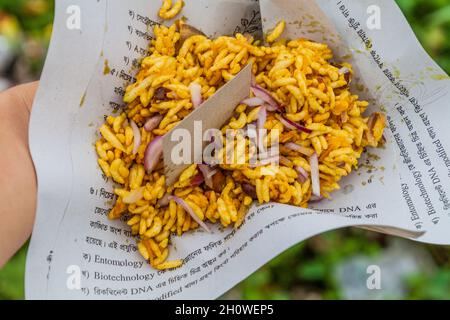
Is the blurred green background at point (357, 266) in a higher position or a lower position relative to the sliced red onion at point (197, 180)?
lower

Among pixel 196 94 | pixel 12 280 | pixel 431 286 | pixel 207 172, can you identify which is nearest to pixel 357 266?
pixel 431 286

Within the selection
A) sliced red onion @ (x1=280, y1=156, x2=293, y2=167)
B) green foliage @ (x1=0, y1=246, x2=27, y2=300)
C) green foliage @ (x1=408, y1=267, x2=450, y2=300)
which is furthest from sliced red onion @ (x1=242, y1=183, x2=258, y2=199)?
green foliage @ (x1=0, y1=246, x2=27, y2=300)

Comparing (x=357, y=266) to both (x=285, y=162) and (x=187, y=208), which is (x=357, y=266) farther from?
(x=187, y=208)

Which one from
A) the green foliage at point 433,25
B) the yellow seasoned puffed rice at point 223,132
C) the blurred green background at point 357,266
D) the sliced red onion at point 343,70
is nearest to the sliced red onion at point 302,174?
the yellow seasoned puffed rice at point 223,132

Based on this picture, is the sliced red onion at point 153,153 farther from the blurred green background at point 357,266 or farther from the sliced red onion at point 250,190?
the blurred green background at point 357,266

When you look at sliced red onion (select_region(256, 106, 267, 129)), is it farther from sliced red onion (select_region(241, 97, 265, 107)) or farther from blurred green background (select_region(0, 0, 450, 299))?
blurred green background (select_region(0, 0, 450, 299))
